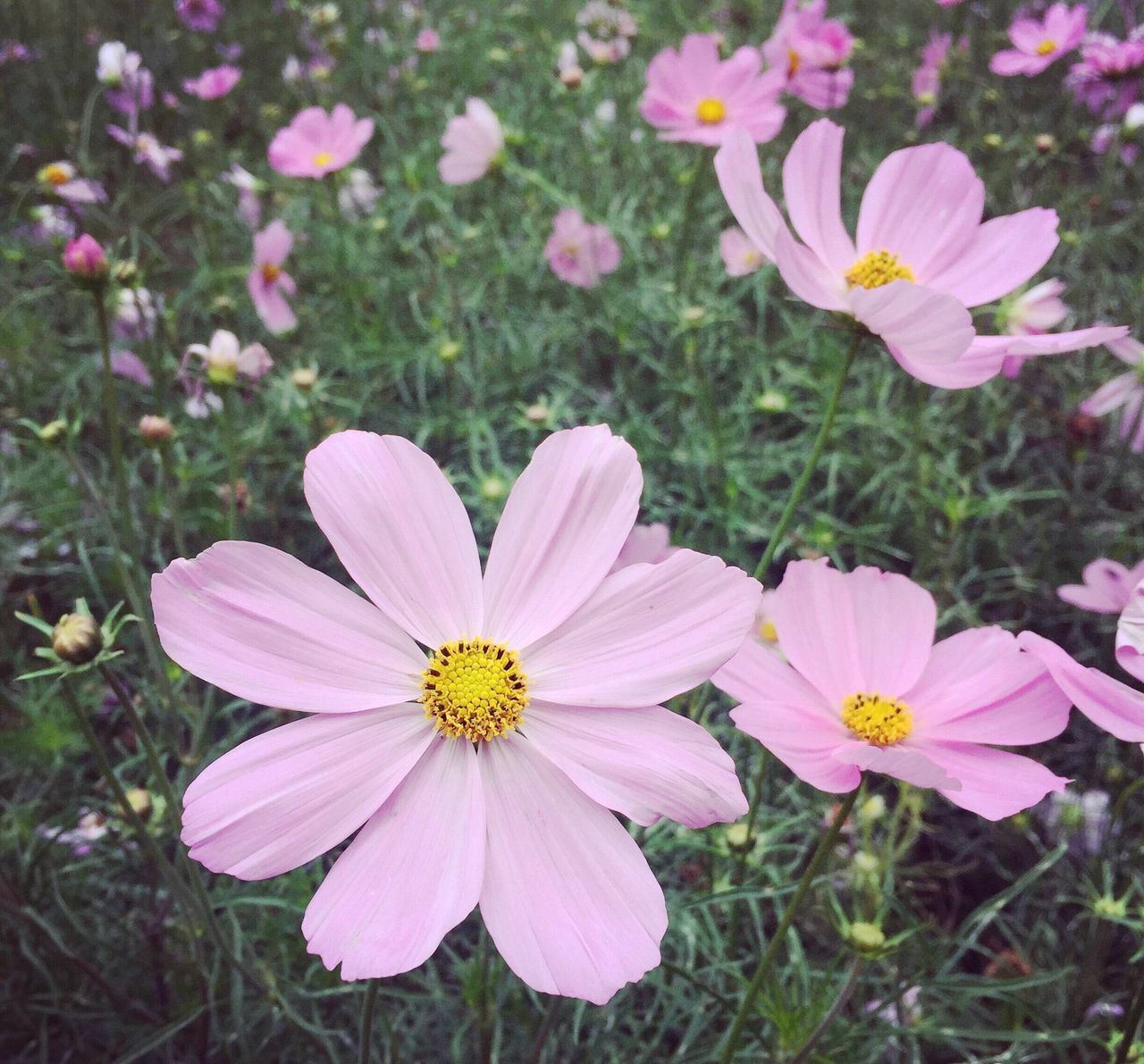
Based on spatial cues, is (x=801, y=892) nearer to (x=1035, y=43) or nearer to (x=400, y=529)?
(x=400, y=529)

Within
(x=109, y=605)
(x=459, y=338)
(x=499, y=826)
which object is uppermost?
(x=499, y=826)

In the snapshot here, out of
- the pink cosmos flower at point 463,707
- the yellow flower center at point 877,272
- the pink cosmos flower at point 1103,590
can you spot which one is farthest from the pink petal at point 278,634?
the pink cosmos flower at point 1103,590

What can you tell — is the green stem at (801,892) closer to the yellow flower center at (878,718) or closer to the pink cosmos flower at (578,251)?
the yellow flower center at (878,718)

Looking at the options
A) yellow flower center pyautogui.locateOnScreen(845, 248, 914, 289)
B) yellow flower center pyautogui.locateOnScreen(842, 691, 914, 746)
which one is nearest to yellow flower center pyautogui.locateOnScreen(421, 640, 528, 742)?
yellow flower center pyautogui.locateOnScreen(842, 691, 914, 746)

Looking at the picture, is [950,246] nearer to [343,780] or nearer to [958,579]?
[343,780]

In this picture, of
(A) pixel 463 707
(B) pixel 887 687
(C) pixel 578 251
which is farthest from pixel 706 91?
(A) pixel 463 707

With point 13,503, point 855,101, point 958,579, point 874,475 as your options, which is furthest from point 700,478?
point 855,101

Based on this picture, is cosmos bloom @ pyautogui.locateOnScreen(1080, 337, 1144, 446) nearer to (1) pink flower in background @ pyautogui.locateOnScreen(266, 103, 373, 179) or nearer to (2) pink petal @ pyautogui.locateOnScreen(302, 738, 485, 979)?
(2) pink petal @ pyautogui.locateOnScreen(302, 738, 485, 979)
